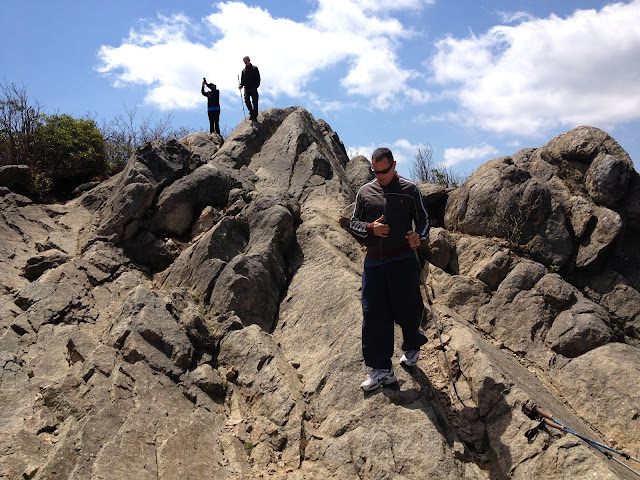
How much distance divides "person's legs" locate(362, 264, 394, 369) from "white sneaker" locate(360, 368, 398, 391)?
8 cm

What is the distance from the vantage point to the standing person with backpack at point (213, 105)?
17656 mm

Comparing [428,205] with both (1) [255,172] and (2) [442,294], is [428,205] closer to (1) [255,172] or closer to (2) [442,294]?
(2) [442,294]

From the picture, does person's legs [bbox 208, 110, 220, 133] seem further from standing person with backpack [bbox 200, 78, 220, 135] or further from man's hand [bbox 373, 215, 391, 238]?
man's hand [bbox 373, 215, 391, 238]

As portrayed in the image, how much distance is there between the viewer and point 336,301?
28.5 ft

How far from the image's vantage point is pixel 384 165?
664 centimetres

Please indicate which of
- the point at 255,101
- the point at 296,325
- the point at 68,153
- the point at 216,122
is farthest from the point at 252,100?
the point at 296,325

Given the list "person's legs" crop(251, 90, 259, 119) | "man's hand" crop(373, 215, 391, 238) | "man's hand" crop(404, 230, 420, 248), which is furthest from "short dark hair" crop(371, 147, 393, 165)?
"person's legs" crop(251, 90, 259, 119)

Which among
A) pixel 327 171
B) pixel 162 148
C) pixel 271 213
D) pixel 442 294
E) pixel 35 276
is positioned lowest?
pixel 442 294

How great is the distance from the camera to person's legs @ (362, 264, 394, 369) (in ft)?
22.1

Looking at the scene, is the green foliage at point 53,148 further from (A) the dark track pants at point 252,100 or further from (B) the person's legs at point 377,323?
(B) the person's legs at point 377,323

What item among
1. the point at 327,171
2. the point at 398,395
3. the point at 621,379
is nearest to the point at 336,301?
the point at 398,395

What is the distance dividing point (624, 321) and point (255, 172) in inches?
369

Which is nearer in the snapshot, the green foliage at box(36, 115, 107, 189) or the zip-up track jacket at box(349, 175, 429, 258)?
the zip-up track jacket at box(349, 175, 429, 258)

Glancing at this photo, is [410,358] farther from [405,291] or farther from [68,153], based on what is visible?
[68,153]
